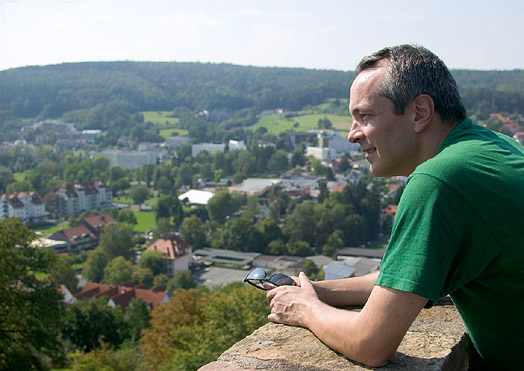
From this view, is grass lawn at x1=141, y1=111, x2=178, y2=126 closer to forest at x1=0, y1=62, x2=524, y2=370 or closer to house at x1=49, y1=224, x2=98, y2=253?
forest at x1=0, y1=62, x2=524, y2=370

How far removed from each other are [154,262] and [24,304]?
22288mm

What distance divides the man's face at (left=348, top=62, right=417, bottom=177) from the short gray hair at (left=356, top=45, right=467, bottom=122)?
0.02 metres

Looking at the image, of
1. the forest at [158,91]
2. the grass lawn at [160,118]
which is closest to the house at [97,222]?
the forest at [158,91]

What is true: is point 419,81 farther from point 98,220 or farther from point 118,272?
point 98,220

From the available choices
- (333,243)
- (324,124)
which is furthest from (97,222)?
(324,124)

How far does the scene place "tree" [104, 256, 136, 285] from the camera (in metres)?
28.4

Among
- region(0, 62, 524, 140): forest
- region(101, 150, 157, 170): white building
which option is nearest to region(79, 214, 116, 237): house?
region(101, 150, 157, 170): white building

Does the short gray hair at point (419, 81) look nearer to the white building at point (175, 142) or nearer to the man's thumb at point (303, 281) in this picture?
the man's thumb at point (303, 281)

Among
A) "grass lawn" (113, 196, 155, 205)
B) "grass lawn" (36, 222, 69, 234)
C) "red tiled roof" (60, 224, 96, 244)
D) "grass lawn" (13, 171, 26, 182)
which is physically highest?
"grass lawn" (13, 171, 26, 182)

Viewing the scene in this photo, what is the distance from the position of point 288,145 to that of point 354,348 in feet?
253

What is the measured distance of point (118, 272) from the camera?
2870 cm

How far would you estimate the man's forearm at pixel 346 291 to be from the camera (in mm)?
1622

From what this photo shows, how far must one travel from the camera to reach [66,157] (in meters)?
71.1

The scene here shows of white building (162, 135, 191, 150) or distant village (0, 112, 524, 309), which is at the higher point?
white building (162, 135, 191, 150)
